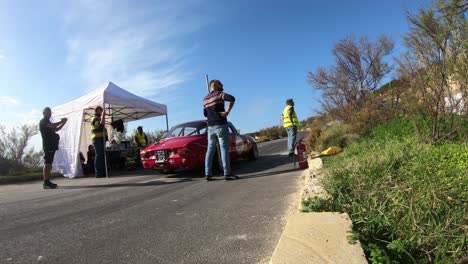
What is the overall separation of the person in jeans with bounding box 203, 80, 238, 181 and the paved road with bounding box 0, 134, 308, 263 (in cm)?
93

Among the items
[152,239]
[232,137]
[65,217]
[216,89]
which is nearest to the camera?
[152,239]

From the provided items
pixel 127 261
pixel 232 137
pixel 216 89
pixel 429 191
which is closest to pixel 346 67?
pixel 232 137

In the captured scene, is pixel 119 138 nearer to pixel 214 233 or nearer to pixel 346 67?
pixel 346 67

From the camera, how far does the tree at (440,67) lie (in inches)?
191

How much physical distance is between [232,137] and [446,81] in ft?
16.7

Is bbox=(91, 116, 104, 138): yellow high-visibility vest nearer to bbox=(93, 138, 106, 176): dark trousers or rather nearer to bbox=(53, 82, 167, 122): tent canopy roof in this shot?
bbox=(93, 138, 106, 176): dark trousers

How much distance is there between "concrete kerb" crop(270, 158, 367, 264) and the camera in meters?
2.02

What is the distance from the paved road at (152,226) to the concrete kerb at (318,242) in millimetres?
264

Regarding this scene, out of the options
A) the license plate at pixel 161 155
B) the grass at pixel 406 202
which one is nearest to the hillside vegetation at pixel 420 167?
the grass at pixel 406 202

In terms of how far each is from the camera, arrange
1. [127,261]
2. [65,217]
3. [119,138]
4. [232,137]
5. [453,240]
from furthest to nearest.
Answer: [119,138]
[232,137]
[65,217]
[127,261]
[453,240]

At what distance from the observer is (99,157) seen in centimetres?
945

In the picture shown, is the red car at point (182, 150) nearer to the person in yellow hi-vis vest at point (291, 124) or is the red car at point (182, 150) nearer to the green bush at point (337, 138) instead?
the person in yellow hi-vis vest at point (291, 124)

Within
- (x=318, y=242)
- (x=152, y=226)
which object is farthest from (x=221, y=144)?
(x=318, y=242)

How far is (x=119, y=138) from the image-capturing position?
1780 centimetres
